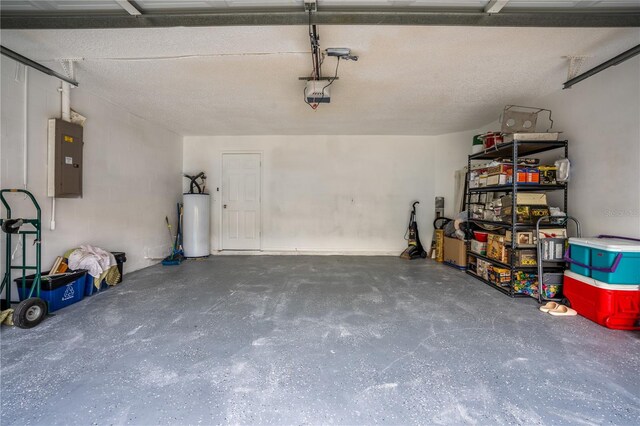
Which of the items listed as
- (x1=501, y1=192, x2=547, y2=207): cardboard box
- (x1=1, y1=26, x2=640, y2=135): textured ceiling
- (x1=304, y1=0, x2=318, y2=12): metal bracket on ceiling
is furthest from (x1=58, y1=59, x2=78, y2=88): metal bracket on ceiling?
(x1=501, y1=192, x2=547, y2=207): cardboard box

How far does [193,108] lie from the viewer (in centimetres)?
384

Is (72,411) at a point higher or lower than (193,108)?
lower

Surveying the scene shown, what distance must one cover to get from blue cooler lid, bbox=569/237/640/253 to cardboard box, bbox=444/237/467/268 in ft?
5.50

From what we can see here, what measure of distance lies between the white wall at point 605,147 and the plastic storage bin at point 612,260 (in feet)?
1.07

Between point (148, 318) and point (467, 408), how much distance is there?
2619 mm

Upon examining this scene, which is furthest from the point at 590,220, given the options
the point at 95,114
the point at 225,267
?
the point at 95,114

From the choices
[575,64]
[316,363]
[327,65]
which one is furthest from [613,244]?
[327,65]

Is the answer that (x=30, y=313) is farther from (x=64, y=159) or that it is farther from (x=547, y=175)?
(x=547, y=175)

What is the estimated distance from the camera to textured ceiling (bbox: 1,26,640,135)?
2.11m

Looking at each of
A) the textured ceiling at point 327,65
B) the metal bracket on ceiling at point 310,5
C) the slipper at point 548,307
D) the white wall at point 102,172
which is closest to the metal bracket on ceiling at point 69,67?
the textured ceiling at point 327,65

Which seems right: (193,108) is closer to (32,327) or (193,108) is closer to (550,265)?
(32,327)

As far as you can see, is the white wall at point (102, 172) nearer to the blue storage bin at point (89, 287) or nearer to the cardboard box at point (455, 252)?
the blue storage bin at point (89, 287)

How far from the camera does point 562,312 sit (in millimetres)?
2531

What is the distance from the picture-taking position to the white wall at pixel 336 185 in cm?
542
